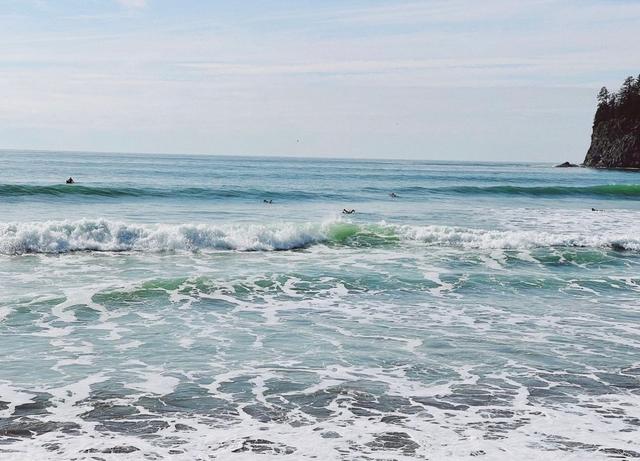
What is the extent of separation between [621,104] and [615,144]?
8.17 metres

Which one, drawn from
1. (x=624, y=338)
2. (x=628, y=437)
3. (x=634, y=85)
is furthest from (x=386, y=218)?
(x=634, y=85)

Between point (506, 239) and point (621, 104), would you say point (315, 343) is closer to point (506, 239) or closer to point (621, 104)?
point (506, 239)

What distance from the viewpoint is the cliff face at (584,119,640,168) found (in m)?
122

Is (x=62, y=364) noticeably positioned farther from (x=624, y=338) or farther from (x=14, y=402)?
(x=624, y=338)

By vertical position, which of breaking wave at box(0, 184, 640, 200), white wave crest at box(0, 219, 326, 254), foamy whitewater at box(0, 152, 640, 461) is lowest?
foamy whitewater at box(0, 152, 640, 461)

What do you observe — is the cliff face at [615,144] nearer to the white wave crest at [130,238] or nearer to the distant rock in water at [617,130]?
the distant rock in water at [617,130]

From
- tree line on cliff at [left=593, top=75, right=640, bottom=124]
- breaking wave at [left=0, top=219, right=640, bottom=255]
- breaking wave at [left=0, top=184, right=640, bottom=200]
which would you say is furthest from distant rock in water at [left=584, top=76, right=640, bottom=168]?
breaking wave at [left=0, top=219, right=640, bottom=255]

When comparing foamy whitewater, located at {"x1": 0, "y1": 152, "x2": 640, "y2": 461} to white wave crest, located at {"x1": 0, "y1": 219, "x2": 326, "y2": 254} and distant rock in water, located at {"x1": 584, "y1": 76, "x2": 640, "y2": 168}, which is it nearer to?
white wave crest, located at {"x1": 0, "y1": 219, "x2": 326, "y2": 254}

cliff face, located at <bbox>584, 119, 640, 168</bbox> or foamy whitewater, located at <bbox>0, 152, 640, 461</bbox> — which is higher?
cliff face, located at <bbox>584, 119, 640, 168</bbox>

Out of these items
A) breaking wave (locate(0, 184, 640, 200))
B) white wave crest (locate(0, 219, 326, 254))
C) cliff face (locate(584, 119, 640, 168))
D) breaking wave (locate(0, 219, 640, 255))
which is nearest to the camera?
white wave crest (locate(0, 219, 326, 254))

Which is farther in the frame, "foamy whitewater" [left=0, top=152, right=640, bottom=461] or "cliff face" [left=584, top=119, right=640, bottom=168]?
"cliff face" [left=584, top=119, right=640, bottom=168]

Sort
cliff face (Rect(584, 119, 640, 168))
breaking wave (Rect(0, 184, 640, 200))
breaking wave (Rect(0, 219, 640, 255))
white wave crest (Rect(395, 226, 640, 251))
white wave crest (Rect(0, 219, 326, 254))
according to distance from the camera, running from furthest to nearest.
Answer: cliff face (Rect(584, 119, 640, 168)), breaking wave (Rect(0, 184, 640, 200)), white wave crest (Rect(395, 226, 640, 251)), breaking wave (Rect(0, 219, 640, 255)), white wave crest (Rect(0, 219, 326, 254))

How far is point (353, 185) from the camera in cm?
5862

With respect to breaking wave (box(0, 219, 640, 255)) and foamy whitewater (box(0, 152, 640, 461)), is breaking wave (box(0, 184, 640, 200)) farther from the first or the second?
foamy whitewater (box(0, 152, 640, 461))
